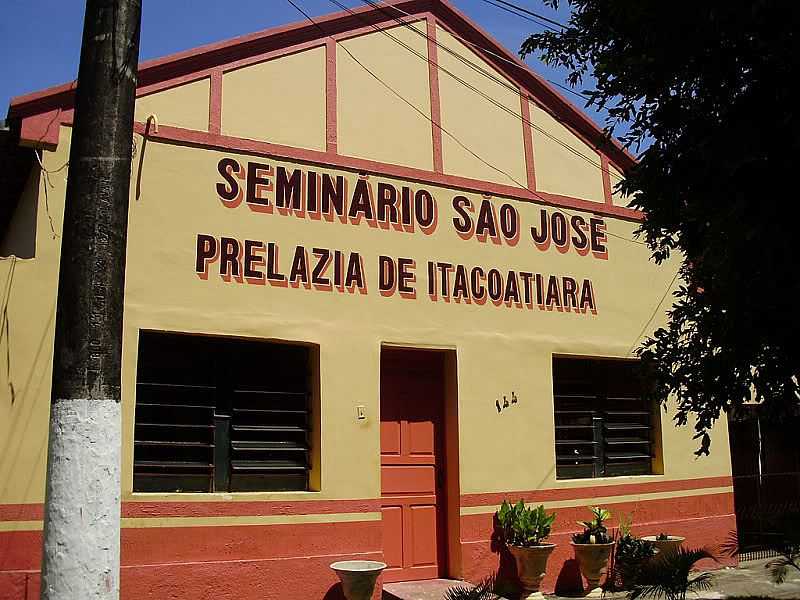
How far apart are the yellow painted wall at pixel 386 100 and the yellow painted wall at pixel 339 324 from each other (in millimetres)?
395

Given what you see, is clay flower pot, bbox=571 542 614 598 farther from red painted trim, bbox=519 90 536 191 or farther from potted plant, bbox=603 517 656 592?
red painted trim, bbox=519 90 536 191

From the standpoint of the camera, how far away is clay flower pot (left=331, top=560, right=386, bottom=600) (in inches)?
329

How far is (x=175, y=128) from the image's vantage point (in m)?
8.73

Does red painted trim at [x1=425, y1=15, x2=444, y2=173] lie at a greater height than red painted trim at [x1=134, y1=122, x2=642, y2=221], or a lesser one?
greater

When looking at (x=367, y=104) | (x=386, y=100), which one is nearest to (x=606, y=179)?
(x=386, y=100)

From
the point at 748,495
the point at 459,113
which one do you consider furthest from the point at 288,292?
the point at 748,495

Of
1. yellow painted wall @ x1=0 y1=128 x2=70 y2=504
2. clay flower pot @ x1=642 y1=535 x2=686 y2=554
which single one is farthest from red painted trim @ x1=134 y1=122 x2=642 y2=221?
clay flower pot @ x1=642 y1=535 x2=686 y2=554

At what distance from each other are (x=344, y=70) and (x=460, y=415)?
4101 millimetres

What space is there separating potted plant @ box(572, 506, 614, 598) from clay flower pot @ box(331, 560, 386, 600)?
9.50 feet

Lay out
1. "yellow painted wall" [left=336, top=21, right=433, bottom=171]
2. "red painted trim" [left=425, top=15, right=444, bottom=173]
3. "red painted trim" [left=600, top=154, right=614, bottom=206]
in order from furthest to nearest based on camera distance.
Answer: "red painted trim" [left=600, top=154, right=614, bottom=206]
"red painted trim" [left=425, top=15, right=444, bottom=173]
"yellow painted wall" [left=336, top=21, right=433, bottom=171]

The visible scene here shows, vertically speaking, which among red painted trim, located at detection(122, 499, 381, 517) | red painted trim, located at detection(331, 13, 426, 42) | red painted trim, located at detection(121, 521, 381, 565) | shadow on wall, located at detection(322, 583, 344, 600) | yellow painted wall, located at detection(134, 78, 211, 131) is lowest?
shadow on wall, located at detection(322, 583, 344, 600)

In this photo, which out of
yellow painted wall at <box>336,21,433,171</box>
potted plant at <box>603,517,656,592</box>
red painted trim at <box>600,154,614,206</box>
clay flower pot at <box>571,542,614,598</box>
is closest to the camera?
yellow painted wall at <box>336,21,433,171</box>

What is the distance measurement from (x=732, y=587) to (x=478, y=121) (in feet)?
20.9

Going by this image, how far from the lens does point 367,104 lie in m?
10.1
